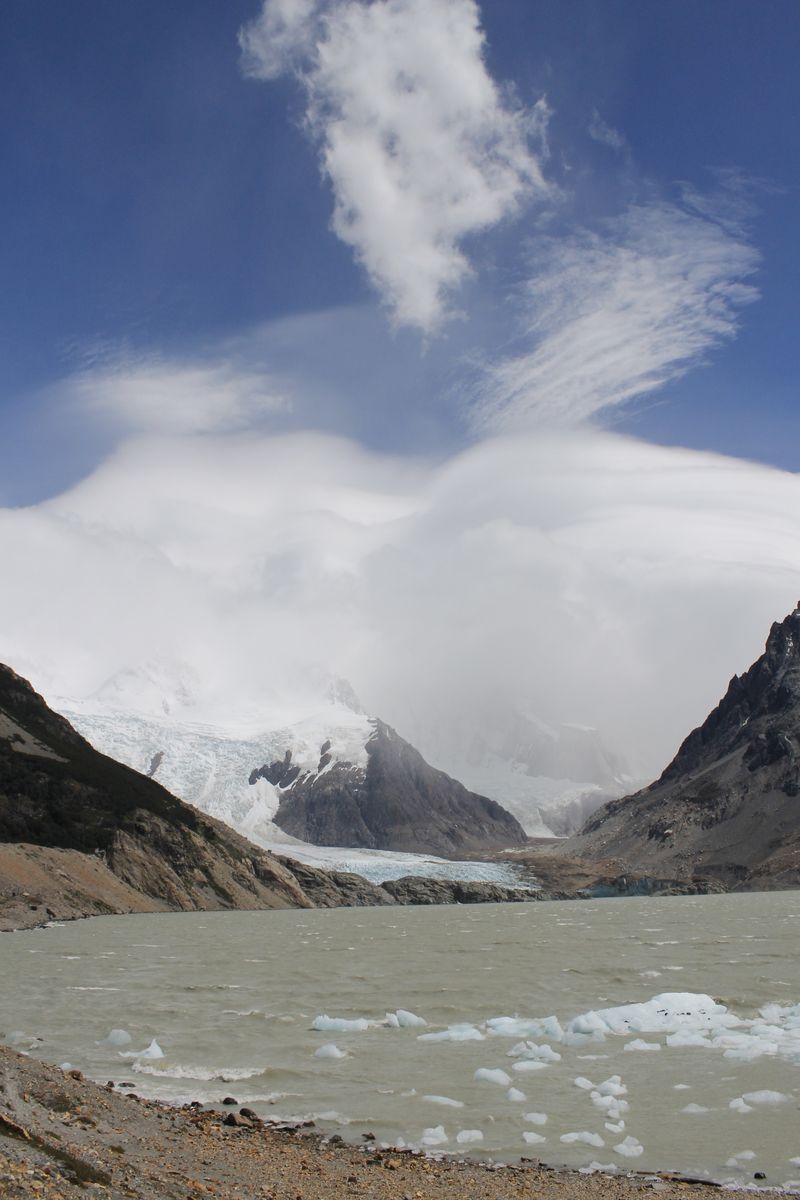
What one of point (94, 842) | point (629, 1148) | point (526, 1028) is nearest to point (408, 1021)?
point (526, 1028)

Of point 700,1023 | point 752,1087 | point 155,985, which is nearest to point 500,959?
point 155,985

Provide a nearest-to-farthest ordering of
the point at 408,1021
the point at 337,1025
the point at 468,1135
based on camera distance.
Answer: the point at 468,1135 → the point at 337,1025 → the point at 408,1021

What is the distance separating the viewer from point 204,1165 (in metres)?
13.3

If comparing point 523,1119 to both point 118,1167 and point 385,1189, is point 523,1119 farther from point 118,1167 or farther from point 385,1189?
point 118,1167

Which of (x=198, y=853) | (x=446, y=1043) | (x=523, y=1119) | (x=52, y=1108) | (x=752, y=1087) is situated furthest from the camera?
(x=198, y=853)

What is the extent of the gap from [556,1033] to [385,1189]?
40.7 feet

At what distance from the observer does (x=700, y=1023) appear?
25312 millimetres

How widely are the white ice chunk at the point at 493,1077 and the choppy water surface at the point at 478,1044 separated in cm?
4

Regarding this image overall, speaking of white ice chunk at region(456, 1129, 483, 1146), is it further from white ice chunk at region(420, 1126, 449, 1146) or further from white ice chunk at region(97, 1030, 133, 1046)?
white ice chunk at region(97, 1030, 133, 1046)

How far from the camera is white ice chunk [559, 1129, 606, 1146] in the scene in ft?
50.3

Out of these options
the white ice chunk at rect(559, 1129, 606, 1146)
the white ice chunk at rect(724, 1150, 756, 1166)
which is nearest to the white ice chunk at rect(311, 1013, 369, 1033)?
the white ice chunk at rect(559, 1129, 606, 1146)

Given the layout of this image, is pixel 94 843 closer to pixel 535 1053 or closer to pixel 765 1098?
pixel 535 1053

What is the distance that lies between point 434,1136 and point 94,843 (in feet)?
401

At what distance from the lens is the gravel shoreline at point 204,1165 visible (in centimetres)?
1127
